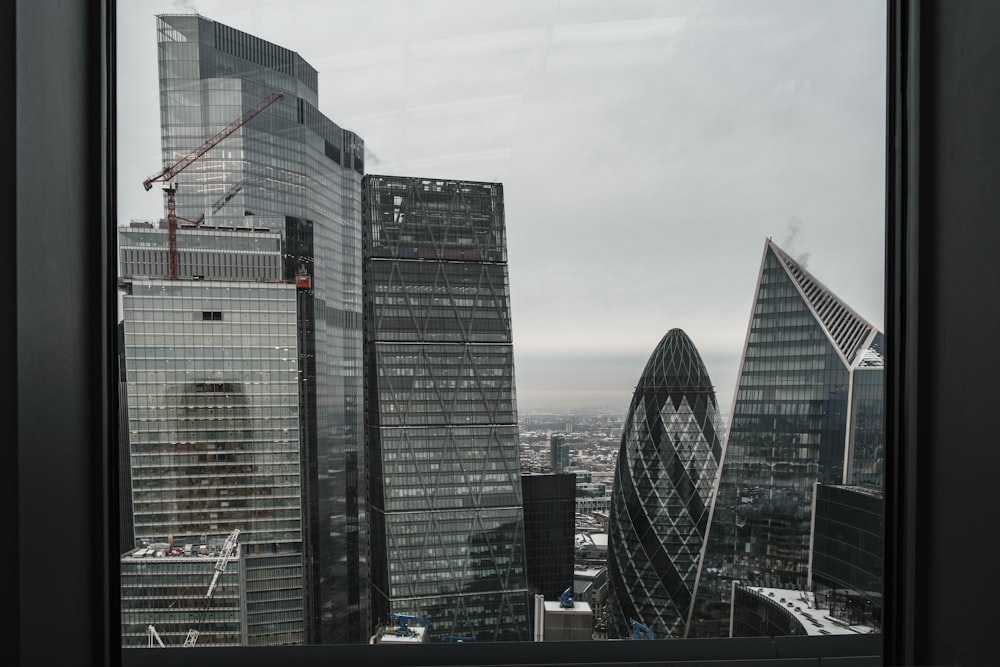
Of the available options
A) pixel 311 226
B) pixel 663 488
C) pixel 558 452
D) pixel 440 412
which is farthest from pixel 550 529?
pixel 440 412

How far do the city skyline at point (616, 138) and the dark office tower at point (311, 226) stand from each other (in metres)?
1.07

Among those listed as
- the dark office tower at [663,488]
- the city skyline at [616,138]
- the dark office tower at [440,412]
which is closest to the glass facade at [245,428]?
the city skyline at [616,138]

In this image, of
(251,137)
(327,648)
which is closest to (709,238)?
(327,648)

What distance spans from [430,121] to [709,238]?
6.30 ft

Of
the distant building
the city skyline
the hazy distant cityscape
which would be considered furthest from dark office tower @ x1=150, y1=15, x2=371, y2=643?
the city skyline

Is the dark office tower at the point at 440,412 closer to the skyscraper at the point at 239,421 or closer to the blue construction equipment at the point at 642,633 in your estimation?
the skyscraper at the point at 239,421

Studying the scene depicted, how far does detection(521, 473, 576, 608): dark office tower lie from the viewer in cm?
378

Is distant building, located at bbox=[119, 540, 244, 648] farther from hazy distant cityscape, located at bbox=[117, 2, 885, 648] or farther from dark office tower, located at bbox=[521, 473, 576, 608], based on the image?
dark office tower, located at bbox=[521, 473, 576, 608]

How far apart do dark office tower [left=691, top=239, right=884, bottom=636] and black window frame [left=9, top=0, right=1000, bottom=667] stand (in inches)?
65.2

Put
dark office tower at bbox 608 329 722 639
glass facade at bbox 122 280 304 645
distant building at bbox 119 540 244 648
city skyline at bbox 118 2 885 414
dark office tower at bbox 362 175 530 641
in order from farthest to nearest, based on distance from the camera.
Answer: dark office tower at bbox 362 175 530 641 < dark office tower at bbox 608 329 722 639 < glass facade at bbox 122 280 304 645 < city skyline at bbox 118 2 885 414 < distant building at bbox 119 540 244 648

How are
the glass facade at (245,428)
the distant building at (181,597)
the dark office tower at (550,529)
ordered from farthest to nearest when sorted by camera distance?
the dark office tower at (550,529)
the glass facade at (245,428)
the distant building at (181,597)

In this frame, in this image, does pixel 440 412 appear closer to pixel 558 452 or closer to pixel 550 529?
pixel 550 529
